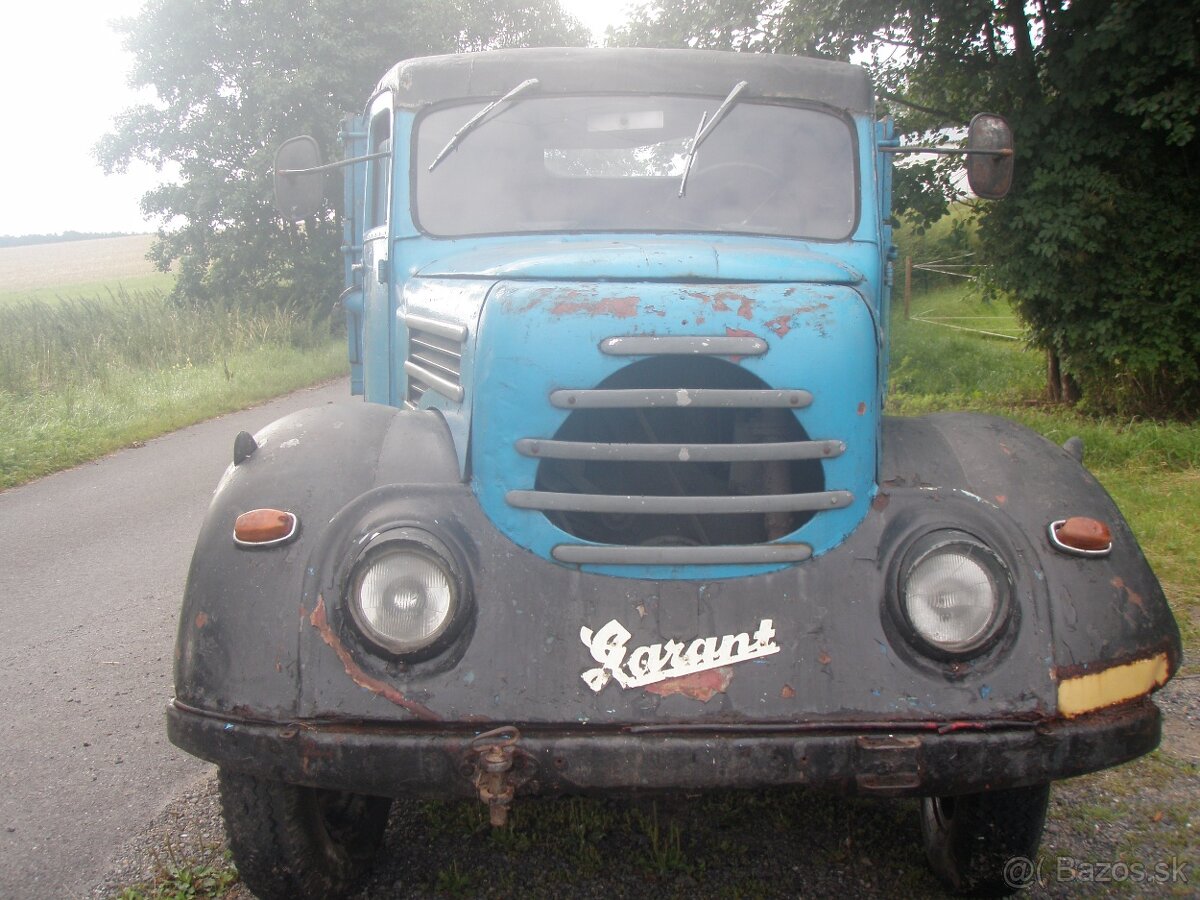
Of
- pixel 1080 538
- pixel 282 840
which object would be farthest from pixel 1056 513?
pixel 282 840

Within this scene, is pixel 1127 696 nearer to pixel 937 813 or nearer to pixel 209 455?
A: pixel 937 813

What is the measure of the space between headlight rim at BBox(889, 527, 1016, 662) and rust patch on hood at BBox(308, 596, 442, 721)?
106 centimetres

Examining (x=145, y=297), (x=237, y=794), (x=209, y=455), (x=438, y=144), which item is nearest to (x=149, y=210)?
(x=145, y=297)

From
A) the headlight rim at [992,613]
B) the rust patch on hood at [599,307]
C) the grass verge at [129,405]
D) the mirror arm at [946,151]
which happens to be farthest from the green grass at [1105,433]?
the grass verge at [129,405]

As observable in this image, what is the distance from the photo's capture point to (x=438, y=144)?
3.89 m

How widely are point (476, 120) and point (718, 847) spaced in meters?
2.52

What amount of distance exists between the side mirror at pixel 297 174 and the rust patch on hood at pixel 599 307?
2046mm

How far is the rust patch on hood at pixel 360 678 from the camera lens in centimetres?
229

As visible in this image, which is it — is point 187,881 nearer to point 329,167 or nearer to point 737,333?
point 737,333

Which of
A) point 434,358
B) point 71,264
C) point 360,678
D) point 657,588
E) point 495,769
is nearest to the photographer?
point 495,769

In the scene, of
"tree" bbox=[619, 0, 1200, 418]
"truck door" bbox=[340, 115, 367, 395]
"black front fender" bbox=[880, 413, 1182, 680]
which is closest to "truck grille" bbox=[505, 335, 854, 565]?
"black front fender" bbox=[880, 413, 1182, 680]

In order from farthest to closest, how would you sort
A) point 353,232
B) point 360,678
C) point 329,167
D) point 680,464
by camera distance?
1. point 353,232
2. point 329,167
3. point 680,464
4. point 360,678

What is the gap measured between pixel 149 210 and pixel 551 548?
19914 mm

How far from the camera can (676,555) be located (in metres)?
2.47
